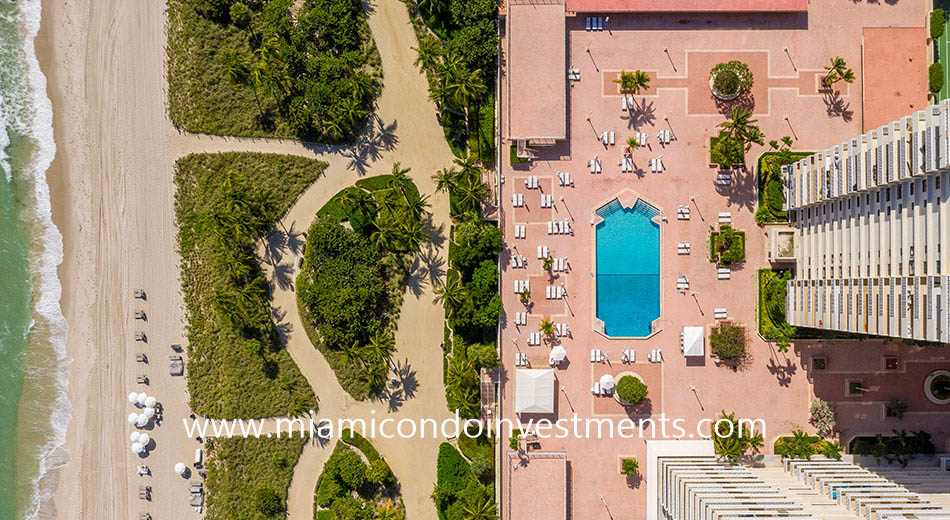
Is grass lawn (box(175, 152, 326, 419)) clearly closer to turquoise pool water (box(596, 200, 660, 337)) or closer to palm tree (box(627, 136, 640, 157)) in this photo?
turquoise pool water (box(596, 200, 660, 337))

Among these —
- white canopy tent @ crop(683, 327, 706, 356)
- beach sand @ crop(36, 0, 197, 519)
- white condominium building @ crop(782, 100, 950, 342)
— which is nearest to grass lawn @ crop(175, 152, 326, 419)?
beach sand @ crop(36, 0, 197, 519)

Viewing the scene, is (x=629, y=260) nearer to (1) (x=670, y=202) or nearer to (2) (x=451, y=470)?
(1) (x=670, y=202)

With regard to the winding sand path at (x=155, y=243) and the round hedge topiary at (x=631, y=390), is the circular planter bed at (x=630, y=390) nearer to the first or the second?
the round hedge topiary at (x=631, y=390)

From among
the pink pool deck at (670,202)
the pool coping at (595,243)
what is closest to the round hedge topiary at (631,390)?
the pink pool deck at (670,202)

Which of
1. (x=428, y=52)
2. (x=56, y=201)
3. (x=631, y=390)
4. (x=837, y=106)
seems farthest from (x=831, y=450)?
(x=56, y=201)

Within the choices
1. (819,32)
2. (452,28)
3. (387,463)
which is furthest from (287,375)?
(819,32)

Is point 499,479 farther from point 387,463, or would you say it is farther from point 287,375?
point 287,375

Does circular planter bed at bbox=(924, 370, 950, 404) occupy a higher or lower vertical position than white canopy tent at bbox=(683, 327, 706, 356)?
lower
